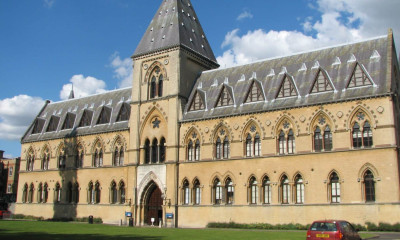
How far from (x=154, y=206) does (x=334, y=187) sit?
18838 millimetres

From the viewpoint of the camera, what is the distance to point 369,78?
35.6 meters

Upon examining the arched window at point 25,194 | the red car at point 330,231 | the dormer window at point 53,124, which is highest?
the dormer window at point 53,124

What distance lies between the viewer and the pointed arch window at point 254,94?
41312 mm

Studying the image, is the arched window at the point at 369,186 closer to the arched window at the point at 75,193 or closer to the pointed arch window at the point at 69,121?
the arched window at the point at 75,193

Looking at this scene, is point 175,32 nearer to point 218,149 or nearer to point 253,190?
point 218,149

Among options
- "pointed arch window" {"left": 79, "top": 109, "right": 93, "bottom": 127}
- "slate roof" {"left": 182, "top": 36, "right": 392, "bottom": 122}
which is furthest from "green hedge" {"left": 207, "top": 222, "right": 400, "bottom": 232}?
"pointed arch window" {"left": 79, "top": 109, "right": 93, "bottom": 127}

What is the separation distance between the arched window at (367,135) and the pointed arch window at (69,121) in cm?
3689

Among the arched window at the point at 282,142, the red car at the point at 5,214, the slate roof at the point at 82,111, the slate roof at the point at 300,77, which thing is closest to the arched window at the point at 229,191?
the arched window at the point at 282,142

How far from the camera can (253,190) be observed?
130ft

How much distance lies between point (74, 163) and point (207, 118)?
67.6ft

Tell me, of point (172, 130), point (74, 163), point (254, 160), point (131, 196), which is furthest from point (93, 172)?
point (254, 160)

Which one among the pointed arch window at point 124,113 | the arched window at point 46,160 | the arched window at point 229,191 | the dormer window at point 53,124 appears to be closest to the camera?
the arched window at point 229,191

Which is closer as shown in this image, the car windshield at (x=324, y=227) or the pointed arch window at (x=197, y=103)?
the car windshield at (x=324, y=227)

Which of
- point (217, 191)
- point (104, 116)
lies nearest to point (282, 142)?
point (217, 191)
